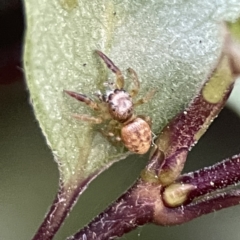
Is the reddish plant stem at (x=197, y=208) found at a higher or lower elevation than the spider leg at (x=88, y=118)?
lower

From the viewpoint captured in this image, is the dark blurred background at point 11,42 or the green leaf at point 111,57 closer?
the green leaf at point 111,57

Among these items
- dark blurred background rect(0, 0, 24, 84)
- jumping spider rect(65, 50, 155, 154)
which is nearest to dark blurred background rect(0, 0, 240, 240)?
dark blurred background rect(0, 0, 24, 84)

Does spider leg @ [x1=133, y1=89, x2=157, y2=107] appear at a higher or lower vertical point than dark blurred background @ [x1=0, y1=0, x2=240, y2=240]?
higher

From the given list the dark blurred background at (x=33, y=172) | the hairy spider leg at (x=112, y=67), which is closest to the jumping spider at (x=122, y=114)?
the hairy spider leg at (x=112, y=67)

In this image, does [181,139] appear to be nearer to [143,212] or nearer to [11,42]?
[143,212]

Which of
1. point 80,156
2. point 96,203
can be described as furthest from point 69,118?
point 96,203

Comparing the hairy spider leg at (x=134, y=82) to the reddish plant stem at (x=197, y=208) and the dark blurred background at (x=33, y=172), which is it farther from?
the dark blurred background at (x=33, y=172)

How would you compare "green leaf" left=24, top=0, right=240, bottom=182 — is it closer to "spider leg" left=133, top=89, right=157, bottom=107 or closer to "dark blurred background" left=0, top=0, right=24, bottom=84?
"spider leg" left=133, top=89, right=157, bottom=107

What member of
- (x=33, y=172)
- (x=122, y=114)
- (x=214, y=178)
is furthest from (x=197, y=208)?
(x=33, y=172)
